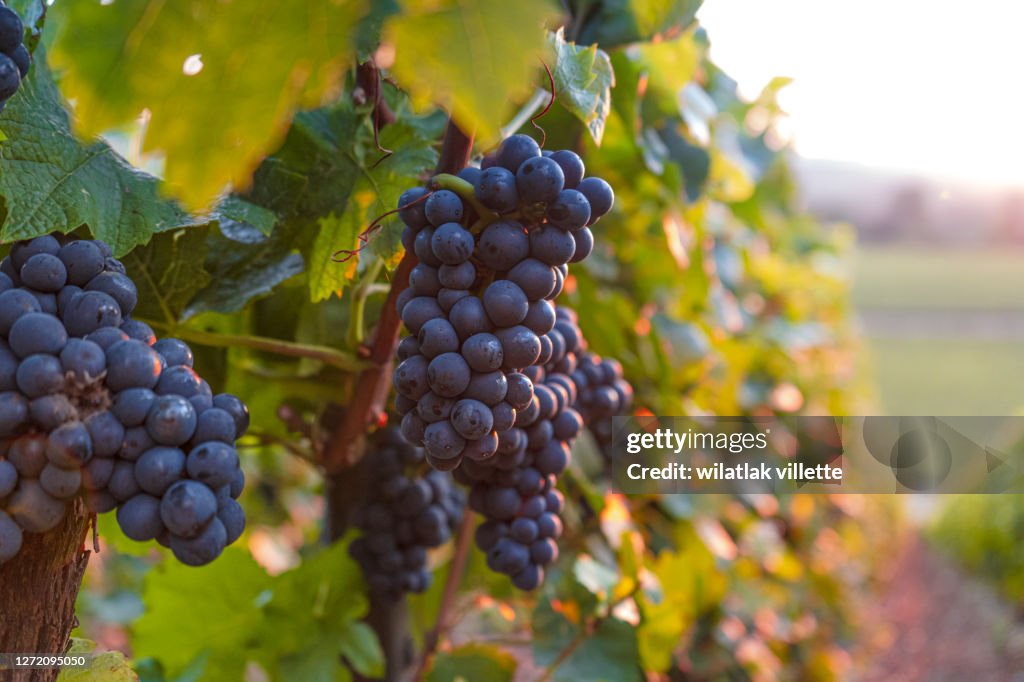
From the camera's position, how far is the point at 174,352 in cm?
73

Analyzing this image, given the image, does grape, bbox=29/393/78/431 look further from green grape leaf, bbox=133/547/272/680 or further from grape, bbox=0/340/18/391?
green grape leaf, bbox=133/547/272/680

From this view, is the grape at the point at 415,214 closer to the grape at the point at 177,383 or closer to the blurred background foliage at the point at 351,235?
the blurred background foliage at the point at 351,235

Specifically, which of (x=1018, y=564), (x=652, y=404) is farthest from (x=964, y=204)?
(x=652, y=404)

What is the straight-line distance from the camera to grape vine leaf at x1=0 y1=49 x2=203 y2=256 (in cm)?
76

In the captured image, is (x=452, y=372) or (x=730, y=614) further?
(x=730, y=614)

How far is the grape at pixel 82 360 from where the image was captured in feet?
2.10

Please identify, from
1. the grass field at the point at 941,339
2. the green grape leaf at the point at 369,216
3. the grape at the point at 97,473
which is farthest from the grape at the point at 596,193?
the grass field at the point at 941,339

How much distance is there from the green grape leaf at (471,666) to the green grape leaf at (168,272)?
0.84 m

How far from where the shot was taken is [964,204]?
95.0ft

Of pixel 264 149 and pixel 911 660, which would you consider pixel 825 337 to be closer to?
pixel 911 660

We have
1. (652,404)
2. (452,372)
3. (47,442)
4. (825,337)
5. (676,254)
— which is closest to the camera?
(47,442)

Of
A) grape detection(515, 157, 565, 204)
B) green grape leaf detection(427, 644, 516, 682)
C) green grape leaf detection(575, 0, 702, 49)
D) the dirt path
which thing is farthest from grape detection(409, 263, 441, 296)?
the dirt path

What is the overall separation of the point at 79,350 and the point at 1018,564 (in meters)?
6.22

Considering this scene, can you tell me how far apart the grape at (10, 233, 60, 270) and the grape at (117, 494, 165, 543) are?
240mm
